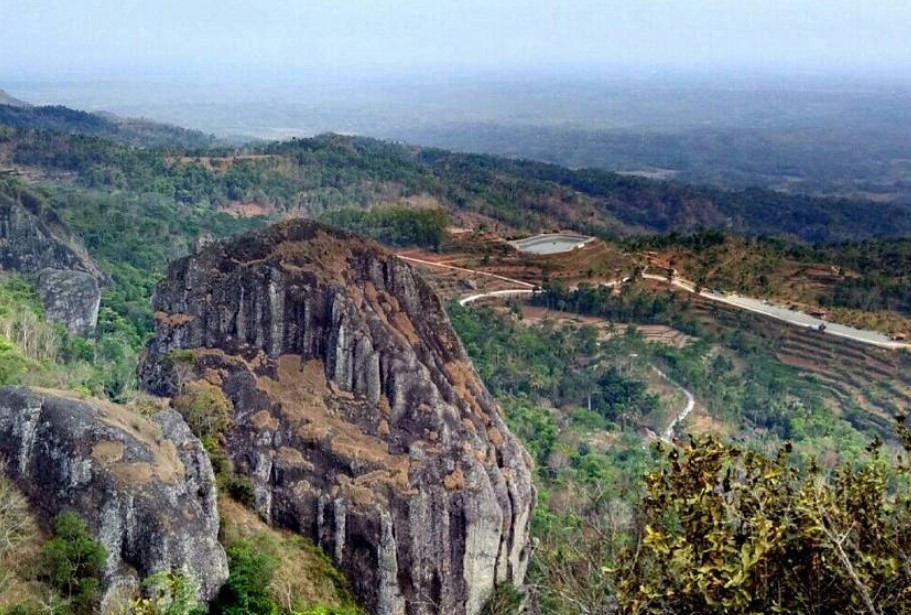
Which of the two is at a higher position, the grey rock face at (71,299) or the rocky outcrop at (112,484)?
the rocky outcrop at (112,484)

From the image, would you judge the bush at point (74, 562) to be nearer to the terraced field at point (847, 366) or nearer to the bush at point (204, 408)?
the bush at point (204, 408)

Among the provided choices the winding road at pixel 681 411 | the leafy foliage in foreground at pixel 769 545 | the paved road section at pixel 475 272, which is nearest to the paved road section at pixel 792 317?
the paved road section at pixel 475 272

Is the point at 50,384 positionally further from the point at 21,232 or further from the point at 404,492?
the point at 21,232

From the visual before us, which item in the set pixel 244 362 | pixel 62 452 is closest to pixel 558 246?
pixel 244 362

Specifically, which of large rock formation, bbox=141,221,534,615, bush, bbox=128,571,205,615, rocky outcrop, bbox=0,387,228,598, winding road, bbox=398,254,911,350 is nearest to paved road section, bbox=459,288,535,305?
winding road, bbox=398,254,911,350

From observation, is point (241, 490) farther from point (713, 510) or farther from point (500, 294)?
point (500, 294)

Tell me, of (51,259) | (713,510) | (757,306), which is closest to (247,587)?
(713,510)
